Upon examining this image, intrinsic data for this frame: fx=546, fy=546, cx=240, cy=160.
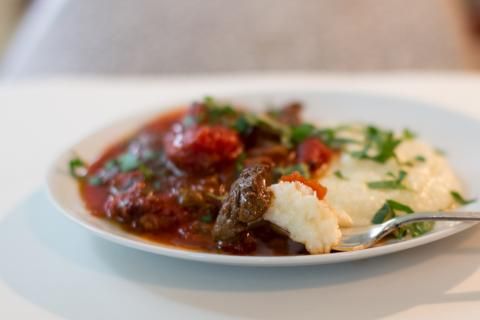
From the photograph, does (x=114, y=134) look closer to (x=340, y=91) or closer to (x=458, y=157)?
(x=340, y=91)

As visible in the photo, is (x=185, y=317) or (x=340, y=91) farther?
(x=340, y=91)

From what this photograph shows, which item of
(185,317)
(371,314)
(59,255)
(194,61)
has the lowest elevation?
(194,61)

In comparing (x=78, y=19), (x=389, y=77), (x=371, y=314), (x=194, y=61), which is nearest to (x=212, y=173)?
(x=371, y=314)

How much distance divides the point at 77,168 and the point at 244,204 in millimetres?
1304

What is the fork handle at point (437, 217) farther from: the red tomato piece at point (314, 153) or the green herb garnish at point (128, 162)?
the green herb garnish at point (128, 162)

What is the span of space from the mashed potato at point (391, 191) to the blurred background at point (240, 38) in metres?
3.26

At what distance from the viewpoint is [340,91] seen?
3.78m

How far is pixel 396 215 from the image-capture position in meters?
2.43

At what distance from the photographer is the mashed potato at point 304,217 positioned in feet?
6.78

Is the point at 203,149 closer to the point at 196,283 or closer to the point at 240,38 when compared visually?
the point at 196,283

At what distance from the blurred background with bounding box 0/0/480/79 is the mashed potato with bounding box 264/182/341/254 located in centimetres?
395

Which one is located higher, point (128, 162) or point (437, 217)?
point (437, 217)

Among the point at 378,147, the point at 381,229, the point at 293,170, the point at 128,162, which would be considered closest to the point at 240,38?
the point at 128,162

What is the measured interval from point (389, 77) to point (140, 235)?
3.11 metres
